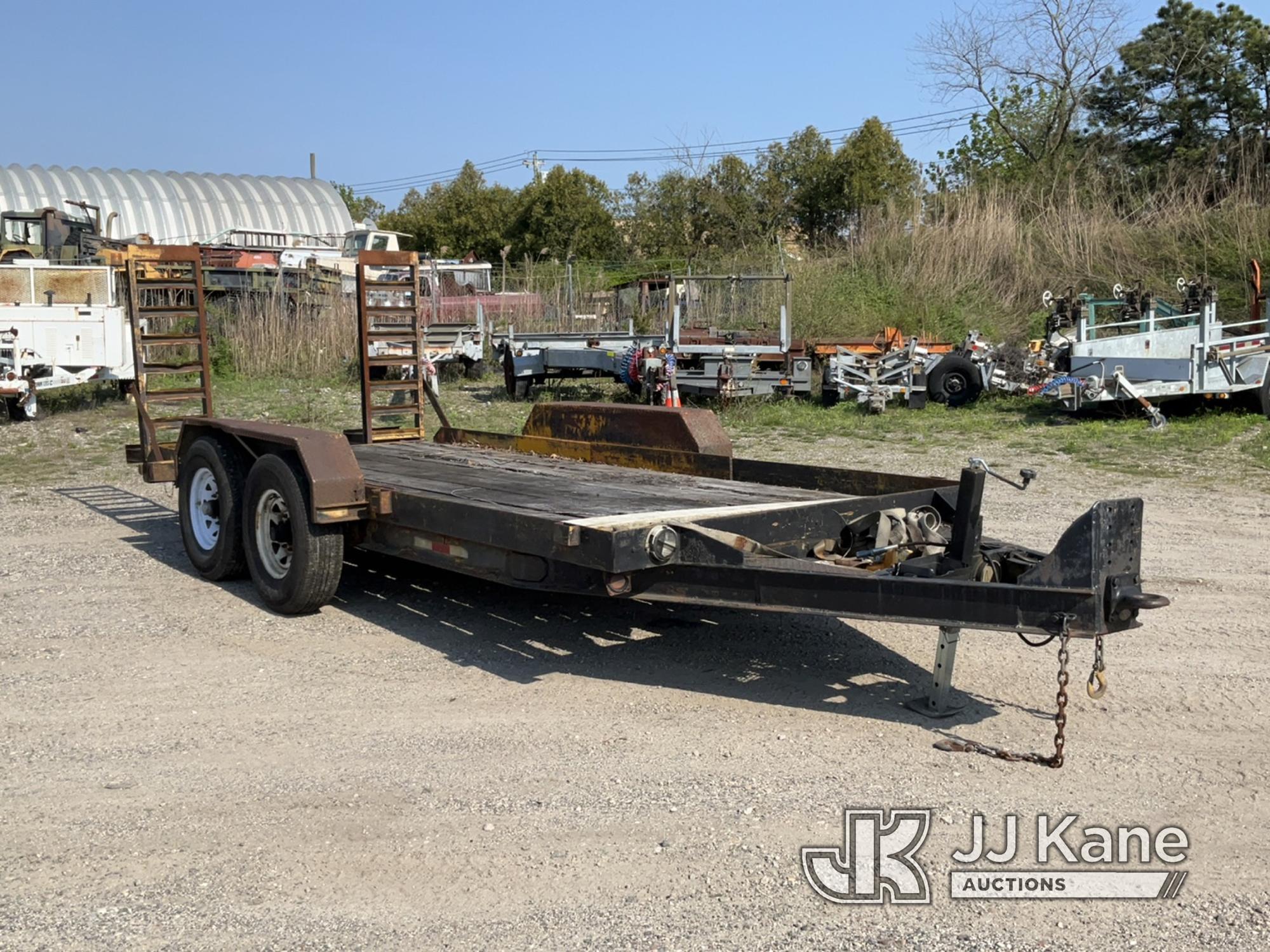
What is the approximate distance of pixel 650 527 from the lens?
4.51 m

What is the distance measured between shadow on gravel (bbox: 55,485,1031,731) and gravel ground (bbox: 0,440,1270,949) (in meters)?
0.02

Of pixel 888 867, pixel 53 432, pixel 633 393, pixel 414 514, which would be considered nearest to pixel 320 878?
pixel 888 867

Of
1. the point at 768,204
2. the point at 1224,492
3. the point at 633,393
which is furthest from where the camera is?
the point at 768,204

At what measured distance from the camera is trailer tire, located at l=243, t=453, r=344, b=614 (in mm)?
5922

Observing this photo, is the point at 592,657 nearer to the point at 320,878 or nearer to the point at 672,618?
the point at 672,618

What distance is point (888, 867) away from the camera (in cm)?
351

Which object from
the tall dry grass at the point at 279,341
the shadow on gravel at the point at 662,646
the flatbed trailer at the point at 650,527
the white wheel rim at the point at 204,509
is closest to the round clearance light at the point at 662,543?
the flatbed trailer at the point at 650,527

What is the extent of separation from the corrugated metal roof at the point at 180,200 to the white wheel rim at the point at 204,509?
1326 inches

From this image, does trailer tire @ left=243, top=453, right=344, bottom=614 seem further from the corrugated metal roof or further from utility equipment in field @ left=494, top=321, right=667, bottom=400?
the corrugated metal roof

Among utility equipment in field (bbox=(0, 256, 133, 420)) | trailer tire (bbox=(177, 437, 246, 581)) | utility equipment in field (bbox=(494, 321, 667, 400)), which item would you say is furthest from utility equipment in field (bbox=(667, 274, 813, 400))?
trailer tire (bbox=(177, 437, 246, 581))

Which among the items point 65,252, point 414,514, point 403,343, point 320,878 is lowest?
point 320,878

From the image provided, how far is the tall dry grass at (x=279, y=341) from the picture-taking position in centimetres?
2036

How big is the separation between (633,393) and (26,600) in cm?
1137

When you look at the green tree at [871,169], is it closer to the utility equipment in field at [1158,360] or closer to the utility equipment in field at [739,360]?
the utility equipment in field at [739,360]
